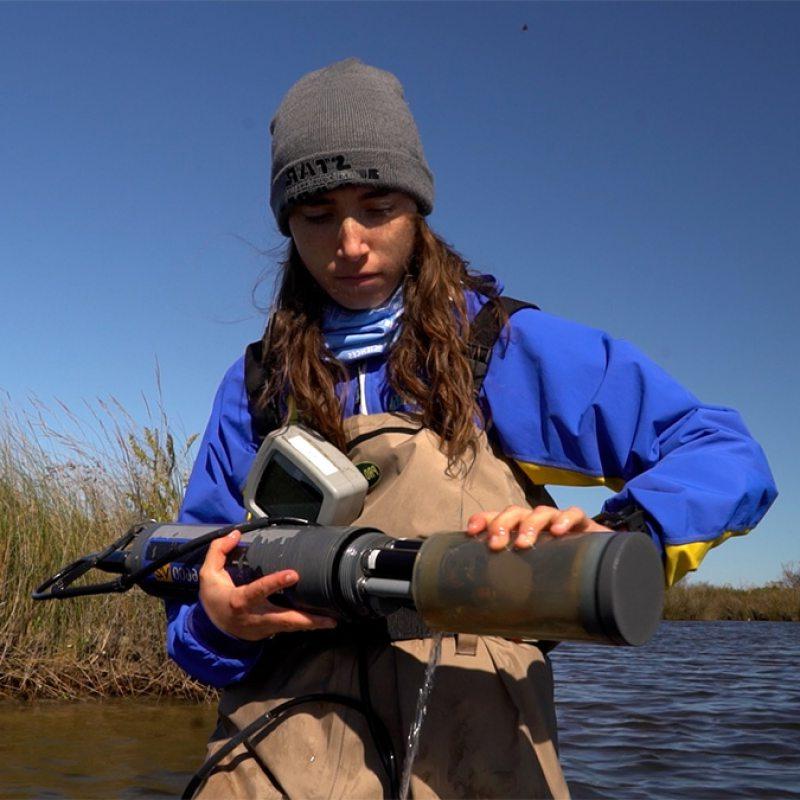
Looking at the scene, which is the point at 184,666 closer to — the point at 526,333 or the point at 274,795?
the point at 274,795

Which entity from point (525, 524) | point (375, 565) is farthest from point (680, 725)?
point (525, 524)

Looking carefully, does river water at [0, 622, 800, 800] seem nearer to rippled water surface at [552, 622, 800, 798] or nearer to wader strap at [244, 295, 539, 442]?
rippled water surface at [552, 622, 800, 798]

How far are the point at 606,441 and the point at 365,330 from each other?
1.96 feet

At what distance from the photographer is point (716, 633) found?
2031 centimetres

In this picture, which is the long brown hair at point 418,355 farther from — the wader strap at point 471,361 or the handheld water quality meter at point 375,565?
the handheld water quality meter at point 375,565

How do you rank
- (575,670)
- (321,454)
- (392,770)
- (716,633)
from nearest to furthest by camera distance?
(392,770) → (321,454) → (575,670) → (716,633)

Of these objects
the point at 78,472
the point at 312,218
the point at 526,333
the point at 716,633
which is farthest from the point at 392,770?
the point at 716,633

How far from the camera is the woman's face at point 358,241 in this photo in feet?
7.34

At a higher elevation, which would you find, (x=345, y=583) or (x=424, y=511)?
(x=424, y=511)

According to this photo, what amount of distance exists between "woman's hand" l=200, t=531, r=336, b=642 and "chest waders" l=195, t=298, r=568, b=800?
0.15 m

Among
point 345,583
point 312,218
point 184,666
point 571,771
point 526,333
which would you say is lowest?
point 571,771

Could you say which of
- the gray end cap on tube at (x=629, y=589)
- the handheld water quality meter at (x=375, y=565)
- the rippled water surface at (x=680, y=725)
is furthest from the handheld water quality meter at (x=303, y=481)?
the rippled water surface at (x=680, y=725)

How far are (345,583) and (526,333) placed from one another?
0.73 meters

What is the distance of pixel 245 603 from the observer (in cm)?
181
